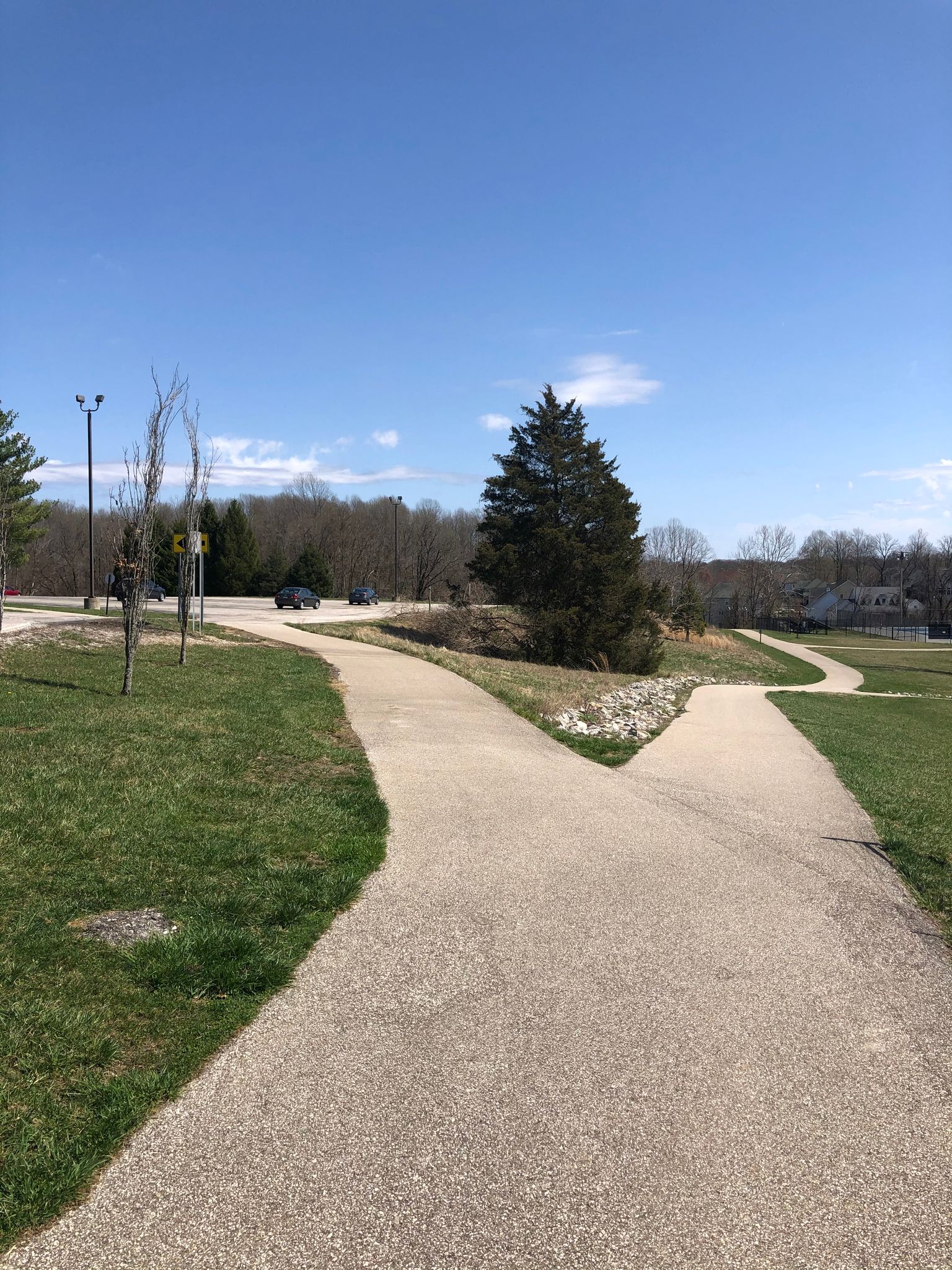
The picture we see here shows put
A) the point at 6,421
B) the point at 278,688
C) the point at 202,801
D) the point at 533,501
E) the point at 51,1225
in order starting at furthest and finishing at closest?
1. the point at 6,421
2. the point at 533,501
3. the point at 278,688
4. the point at 202,801
5. the point at 51,1225

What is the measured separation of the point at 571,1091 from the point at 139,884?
331 centimetres

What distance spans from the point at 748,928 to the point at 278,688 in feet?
35.9

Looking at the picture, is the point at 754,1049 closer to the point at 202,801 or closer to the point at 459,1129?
the point at 459,1129

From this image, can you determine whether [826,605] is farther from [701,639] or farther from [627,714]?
[627,714]

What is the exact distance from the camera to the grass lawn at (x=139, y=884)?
339 cm

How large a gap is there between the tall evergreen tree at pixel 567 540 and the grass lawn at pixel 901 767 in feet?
20.9

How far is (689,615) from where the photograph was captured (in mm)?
49875

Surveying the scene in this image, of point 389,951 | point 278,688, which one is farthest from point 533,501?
point 389,951

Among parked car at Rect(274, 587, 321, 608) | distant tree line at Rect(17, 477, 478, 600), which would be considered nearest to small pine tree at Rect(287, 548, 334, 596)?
distant tree line at Rect(17, 477, 478, 600)

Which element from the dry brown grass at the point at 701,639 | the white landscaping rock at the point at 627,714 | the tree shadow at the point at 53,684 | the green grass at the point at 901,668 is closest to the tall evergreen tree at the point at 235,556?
the dry brown grass at the point at 701,639

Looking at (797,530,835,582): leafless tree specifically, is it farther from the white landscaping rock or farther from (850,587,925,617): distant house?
the white landscaping rock

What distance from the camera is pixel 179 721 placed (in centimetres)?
1091

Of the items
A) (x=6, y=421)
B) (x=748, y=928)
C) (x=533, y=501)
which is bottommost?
(x=748, y=928)

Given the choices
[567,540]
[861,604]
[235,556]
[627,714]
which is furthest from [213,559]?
[861,604]
